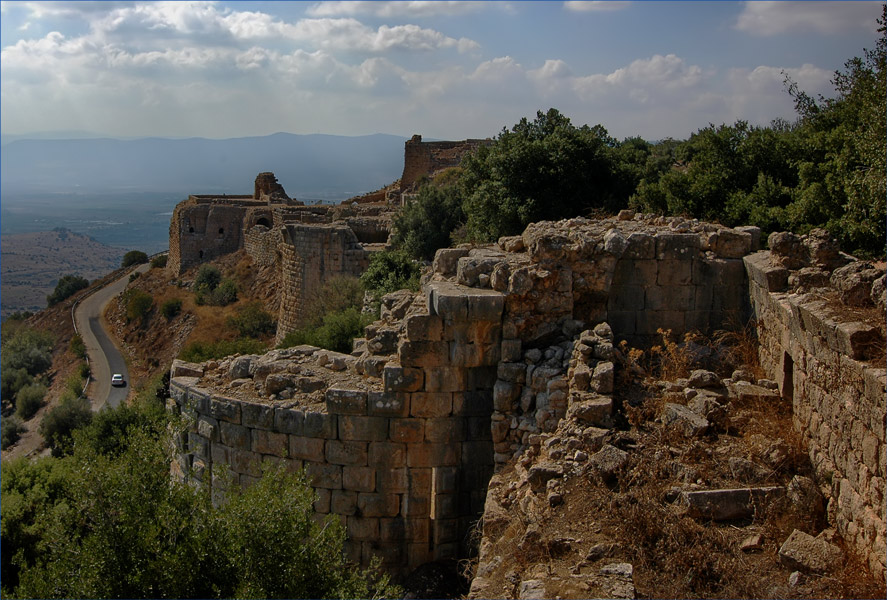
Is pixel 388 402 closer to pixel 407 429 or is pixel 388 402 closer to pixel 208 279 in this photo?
pixel 407 429

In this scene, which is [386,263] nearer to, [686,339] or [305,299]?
→ [305,299]

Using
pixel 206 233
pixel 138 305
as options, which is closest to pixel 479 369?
pixel 138 305

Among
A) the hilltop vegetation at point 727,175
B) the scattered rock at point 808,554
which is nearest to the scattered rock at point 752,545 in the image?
the scattered rock at point 808,554

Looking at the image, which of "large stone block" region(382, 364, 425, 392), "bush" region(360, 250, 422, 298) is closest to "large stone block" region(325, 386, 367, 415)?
"large stone block" region(382, 364, 425, 392)

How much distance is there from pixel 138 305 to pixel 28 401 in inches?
254

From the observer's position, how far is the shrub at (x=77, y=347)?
119ft

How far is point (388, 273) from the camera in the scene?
19.0m

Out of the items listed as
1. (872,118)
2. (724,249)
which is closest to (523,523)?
(724,249)

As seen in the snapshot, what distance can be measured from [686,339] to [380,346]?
10.3ft

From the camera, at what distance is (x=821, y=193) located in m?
13.3

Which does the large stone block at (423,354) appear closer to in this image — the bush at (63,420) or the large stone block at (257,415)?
the large stone block at (257,415)

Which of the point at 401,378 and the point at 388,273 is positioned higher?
the point at 388,273

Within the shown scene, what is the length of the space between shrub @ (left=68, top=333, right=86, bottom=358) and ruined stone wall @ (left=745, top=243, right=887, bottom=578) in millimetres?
34529

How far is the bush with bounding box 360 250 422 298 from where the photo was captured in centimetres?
1839
